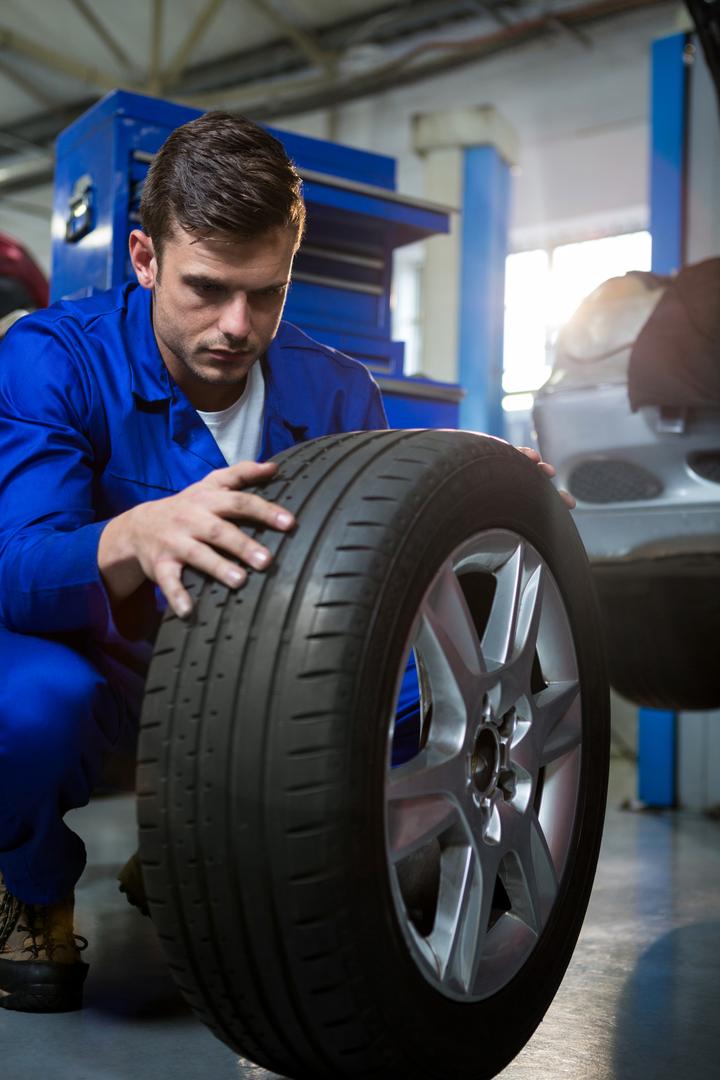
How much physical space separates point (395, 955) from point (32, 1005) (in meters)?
0.51

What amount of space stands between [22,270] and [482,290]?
7.23 feet

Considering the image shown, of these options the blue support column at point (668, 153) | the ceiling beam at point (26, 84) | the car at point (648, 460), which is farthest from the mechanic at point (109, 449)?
the ceiling beam at point (26, 84)

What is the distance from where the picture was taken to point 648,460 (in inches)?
77.8

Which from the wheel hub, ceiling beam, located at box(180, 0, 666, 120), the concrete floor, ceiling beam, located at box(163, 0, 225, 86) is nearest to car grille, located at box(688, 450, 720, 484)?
the concrete floor

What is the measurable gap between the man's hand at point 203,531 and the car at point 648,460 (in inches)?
44.8

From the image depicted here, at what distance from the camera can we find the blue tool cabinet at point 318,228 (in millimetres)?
2076

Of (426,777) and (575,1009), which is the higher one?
(426,777)

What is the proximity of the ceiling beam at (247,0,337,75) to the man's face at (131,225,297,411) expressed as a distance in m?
7.14

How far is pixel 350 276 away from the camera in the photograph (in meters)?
2.40

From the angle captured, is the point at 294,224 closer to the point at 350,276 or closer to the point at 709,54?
the point at 350,276

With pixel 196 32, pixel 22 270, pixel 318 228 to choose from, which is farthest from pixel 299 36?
pixel 318 228

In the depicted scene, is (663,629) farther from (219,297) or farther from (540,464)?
(219,297)

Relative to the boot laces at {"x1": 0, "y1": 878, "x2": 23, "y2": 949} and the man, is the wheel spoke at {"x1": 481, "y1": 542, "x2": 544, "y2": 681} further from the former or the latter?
the boot laces at {"x1": 0, "y1": 878, "x2": 23, "y2": 949}

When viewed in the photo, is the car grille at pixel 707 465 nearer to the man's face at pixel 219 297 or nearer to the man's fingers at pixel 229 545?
the man's face at pixel 219 297
